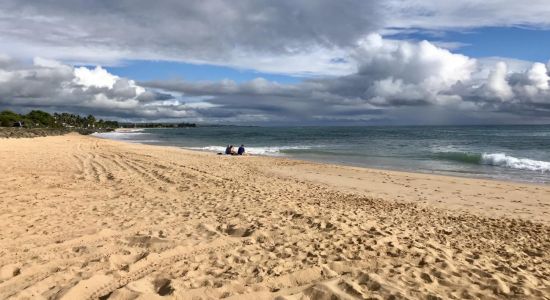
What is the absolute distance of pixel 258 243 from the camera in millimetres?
6652

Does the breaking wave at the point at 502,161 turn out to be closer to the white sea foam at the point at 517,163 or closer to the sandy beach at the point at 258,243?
the white sea foam at the point at 517,163

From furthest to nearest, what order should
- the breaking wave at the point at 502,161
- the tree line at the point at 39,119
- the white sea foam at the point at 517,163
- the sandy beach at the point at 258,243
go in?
the tree line at the point at 39,119
the breaking wave at the point at 502,161
the white sea foam at the point at 517,163
the sandy beach at the point at 258,243

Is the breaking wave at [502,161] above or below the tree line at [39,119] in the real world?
below

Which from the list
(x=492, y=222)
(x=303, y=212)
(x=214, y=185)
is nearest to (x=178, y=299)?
(x=303, y=212)

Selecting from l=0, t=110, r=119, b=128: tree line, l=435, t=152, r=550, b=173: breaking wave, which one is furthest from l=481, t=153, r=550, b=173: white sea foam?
l=0, t=110, r=119, b=128: tree line

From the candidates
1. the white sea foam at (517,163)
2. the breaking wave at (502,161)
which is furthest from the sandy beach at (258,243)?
the breaking wave at (502,161)

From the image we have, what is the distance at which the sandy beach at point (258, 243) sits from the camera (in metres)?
4.86

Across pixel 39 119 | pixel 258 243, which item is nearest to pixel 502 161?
pixel 258 243

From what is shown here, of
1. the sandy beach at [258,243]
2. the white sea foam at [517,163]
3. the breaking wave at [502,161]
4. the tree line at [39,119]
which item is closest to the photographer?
the sandy beach at [258,243]

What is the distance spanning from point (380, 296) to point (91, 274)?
3.55 meters

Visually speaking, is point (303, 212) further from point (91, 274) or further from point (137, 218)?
point (91, 274)

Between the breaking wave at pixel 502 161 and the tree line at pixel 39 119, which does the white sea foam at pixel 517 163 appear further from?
the tree line at pixel 39 119

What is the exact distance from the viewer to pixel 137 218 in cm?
820

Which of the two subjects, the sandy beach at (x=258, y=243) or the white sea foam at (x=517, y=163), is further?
the white sea foam at (x=517, y=163)
